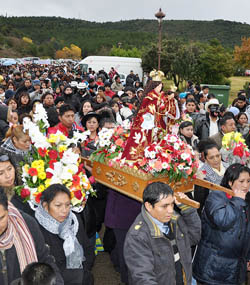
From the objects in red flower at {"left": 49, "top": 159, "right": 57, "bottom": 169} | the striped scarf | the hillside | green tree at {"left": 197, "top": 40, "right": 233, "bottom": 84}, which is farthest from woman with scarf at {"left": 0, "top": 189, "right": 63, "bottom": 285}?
the hillside

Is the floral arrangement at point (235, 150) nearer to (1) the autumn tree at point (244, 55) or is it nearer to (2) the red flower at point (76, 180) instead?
(2) the red flower at point (76, 180)

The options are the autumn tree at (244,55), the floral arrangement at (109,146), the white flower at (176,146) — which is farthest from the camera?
the autumn tree at (244,55)

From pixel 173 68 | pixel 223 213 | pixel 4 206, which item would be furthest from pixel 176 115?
pixel 173 68

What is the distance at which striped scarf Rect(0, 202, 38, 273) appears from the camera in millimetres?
2289

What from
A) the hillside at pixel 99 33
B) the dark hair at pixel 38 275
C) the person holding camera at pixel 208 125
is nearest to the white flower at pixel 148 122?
the dark hair at pixel 38 275

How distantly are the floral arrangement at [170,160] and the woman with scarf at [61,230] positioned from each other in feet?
2.88

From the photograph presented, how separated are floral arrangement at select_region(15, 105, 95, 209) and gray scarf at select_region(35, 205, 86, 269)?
0.66 feet

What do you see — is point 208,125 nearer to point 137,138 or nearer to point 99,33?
point 137,138

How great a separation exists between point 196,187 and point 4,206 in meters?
2.15

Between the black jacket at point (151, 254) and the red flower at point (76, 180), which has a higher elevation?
the red flower at point (76, 180)

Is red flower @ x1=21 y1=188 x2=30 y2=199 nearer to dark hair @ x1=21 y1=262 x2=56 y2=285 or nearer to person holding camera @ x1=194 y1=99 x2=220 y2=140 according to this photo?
dark hair @ x1=21 y1=262 x2=56 y2=285

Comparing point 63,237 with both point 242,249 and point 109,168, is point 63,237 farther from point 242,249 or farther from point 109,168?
point 242,249

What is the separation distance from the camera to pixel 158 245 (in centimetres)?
257

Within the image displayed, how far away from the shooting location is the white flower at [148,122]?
3658 millimetres
